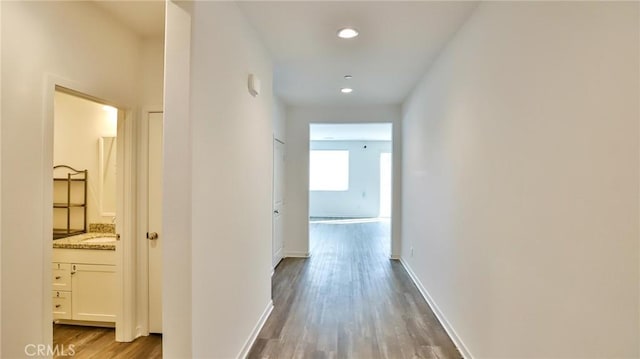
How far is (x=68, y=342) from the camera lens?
107 inches

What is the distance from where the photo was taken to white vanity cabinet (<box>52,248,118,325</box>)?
2877mm

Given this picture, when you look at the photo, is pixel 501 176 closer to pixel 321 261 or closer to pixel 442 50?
pixel 442 50

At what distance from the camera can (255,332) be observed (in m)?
2.71

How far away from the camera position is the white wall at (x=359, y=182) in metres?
10.9

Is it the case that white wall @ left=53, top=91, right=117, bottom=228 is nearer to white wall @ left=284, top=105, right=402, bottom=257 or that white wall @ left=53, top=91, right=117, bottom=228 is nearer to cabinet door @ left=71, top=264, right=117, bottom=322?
cabinet door @ left=71, top=264, right=117, bottom=322

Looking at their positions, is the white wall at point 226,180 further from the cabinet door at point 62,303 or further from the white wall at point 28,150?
the cabinet door at point 62,303

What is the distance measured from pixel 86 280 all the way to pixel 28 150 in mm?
1592

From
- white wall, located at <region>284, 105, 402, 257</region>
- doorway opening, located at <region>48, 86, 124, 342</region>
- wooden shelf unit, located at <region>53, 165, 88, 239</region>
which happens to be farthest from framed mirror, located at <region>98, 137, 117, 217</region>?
white wall, located at <region>284, 105, 402, 257</region>

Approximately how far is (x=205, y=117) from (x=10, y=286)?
4.51 ft

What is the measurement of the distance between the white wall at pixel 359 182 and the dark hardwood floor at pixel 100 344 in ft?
26.6

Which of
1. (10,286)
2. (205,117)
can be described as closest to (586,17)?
(205,117)

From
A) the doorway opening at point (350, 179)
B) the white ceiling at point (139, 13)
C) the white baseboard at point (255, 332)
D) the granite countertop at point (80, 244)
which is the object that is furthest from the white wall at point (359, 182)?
the white ceiling at point (139, 13)

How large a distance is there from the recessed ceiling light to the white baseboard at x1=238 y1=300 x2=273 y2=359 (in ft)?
8.34

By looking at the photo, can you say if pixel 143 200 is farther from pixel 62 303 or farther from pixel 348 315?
pixel 348 315
